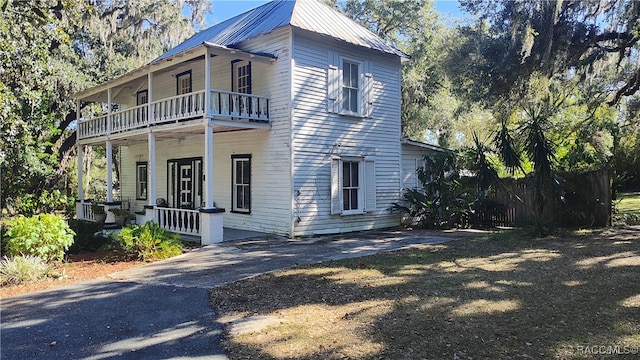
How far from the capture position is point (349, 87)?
1388 cm

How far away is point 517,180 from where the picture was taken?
1374 cm

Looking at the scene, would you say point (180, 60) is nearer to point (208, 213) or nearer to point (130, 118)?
point (130, 118)

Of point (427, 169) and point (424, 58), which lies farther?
point (424, 58)

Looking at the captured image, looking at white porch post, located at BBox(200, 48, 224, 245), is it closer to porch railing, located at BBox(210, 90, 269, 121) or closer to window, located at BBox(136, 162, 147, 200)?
porch railing, located at BBox(210, 90, 269, 121)

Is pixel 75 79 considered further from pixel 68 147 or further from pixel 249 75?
pixel 249 75

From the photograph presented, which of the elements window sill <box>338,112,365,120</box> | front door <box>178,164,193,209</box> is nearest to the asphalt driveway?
window sill <box>338,112,365,120</box>

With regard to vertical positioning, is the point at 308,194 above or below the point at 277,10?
below

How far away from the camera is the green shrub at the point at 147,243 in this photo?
30.9ft

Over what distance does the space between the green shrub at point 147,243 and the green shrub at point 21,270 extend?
1787 millimetres

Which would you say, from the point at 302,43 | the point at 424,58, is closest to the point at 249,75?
the point at 302,43

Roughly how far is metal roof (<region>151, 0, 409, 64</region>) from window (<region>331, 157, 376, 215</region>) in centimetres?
375

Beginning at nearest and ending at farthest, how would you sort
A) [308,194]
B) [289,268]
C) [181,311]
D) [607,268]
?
[181,311] → [607,268] → [289,268] → [308,194]

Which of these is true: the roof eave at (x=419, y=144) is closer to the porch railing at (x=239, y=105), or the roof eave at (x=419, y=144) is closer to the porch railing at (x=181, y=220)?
the porch railing at (x=239, y=105)

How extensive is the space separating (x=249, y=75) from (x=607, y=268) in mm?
10593
